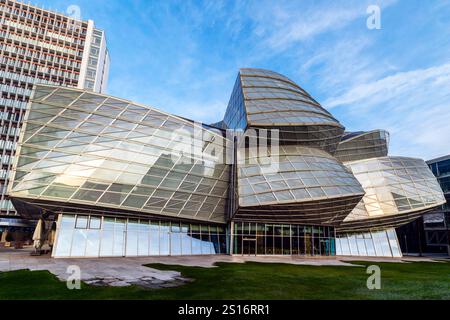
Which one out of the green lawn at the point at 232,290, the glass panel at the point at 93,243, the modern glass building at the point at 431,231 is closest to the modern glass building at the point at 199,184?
the glass panel at the point at 93,243

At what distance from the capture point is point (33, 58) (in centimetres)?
9088

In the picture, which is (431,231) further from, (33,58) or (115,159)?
(33,58)

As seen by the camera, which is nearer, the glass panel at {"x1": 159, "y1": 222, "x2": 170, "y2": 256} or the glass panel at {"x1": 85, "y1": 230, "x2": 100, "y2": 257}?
the glass panel at {"x1": 85, "y1": 230, "x2": 100, "y2": 257}

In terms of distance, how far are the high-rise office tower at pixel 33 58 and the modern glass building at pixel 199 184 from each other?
56835 mm

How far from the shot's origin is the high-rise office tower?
82.2 metres

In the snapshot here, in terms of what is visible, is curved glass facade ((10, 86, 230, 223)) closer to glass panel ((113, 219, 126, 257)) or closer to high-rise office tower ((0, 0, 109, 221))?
glass panel ((113, 219, 126, 257))

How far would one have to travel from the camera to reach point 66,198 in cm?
2961

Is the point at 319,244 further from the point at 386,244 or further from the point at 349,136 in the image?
the point at 349,136

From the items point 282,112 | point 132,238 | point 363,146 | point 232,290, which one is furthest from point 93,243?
point 363,146

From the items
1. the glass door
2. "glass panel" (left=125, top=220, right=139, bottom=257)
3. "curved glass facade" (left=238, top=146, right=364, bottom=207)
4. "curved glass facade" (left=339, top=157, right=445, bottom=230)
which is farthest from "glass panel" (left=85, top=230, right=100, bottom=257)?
"curved glass facade" (left=339, top=157, right=445, bottom=230)

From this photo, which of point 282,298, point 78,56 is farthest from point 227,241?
point 78,56

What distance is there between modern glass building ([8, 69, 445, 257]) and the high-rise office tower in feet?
186

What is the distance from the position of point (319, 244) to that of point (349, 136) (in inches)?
989

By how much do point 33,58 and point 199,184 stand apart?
85.4 m
